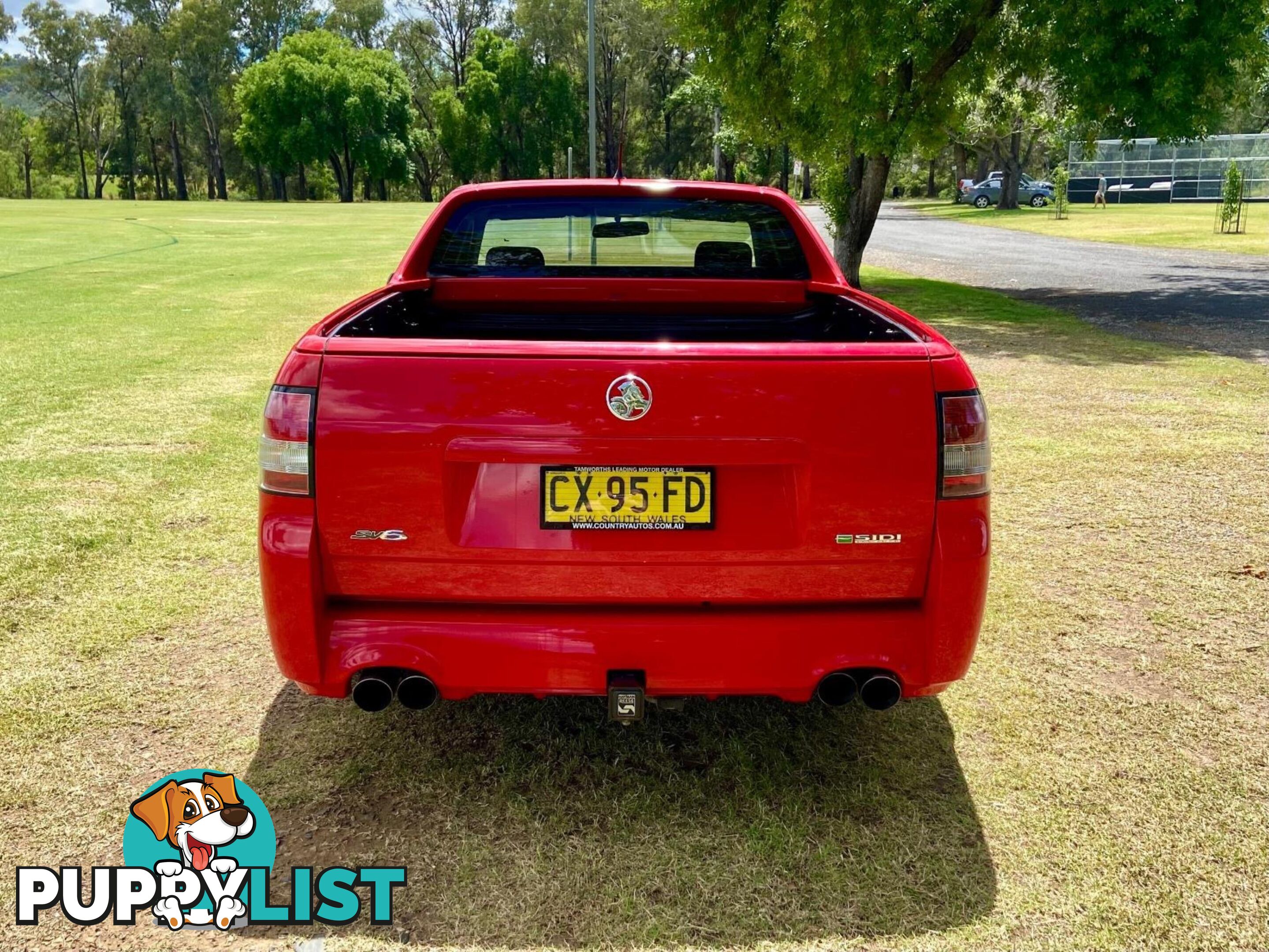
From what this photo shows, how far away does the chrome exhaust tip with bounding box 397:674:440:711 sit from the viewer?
271cm

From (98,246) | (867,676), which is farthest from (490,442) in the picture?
(98,246)

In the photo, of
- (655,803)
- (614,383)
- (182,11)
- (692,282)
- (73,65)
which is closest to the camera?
(614,383)

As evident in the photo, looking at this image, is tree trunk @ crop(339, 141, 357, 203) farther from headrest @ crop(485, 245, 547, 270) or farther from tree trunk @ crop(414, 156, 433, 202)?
headrest @ crop(485, 245, 547, 270)

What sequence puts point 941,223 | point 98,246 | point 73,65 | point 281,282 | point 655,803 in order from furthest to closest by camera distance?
1. point 73,65
2. point 941,223
3. point 98,246
4. point 281,282
5. point 655,803

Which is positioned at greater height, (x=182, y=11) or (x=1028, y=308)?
(x=182, y=11)

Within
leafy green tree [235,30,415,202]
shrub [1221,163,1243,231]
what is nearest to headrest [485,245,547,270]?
shrub [1221,163,1243,231]

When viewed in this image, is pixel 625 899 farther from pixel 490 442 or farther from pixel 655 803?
pixel 490 442

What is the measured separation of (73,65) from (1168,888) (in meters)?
100

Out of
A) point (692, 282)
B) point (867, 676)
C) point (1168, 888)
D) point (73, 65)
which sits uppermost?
point (73, 65)

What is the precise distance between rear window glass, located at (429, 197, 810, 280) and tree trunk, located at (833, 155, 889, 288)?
1335 centimetres

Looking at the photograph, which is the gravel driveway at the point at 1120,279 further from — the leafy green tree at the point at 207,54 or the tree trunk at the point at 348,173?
the leafy green tree at the point at 207,54

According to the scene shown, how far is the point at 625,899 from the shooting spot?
2.63 metres

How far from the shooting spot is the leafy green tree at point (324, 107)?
73.7 metres

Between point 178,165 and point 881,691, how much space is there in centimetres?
9368
